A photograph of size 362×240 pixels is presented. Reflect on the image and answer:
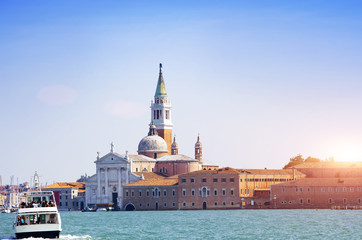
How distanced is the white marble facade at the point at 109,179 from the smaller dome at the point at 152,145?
7356mm

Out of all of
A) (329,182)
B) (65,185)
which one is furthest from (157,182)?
(329,182)

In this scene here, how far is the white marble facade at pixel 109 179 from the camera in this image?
382 ft

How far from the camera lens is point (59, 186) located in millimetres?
124375

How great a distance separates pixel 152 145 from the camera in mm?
124500

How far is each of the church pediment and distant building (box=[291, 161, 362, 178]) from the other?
914 inches

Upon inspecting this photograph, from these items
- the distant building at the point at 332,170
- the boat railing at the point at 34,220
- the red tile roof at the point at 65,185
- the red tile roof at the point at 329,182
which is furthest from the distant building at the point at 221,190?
the boat railing at the point at 34,220

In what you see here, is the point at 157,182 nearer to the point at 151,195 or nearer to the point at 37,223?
the point at 151,195

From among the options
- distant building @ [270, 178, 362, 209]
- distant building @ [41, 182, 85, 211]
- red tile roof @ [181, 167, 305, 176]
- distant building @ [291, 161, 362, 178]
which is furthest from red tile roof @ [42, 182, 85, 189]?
distant building @ [270, 178, 362, 209]

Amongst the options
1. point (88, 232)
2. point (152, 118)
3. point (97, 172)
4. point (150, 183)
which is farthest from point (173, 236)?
point (152, 118)

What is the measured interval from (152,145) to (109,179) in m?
→ 9.95

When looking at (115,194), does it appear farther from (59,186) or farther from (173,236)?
(173,236)

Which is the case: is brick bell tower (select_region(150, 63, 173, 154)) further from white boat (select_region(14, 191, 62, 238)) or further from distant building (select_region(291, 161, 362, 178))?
white boat (select_region(14, 191, 62, 238))

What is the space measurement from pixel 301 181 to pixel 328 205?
15.1 feet

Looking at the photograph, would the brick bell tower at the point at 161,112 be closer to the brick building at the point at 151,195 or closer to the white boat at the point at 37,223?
the brick building at the point at 151,195
